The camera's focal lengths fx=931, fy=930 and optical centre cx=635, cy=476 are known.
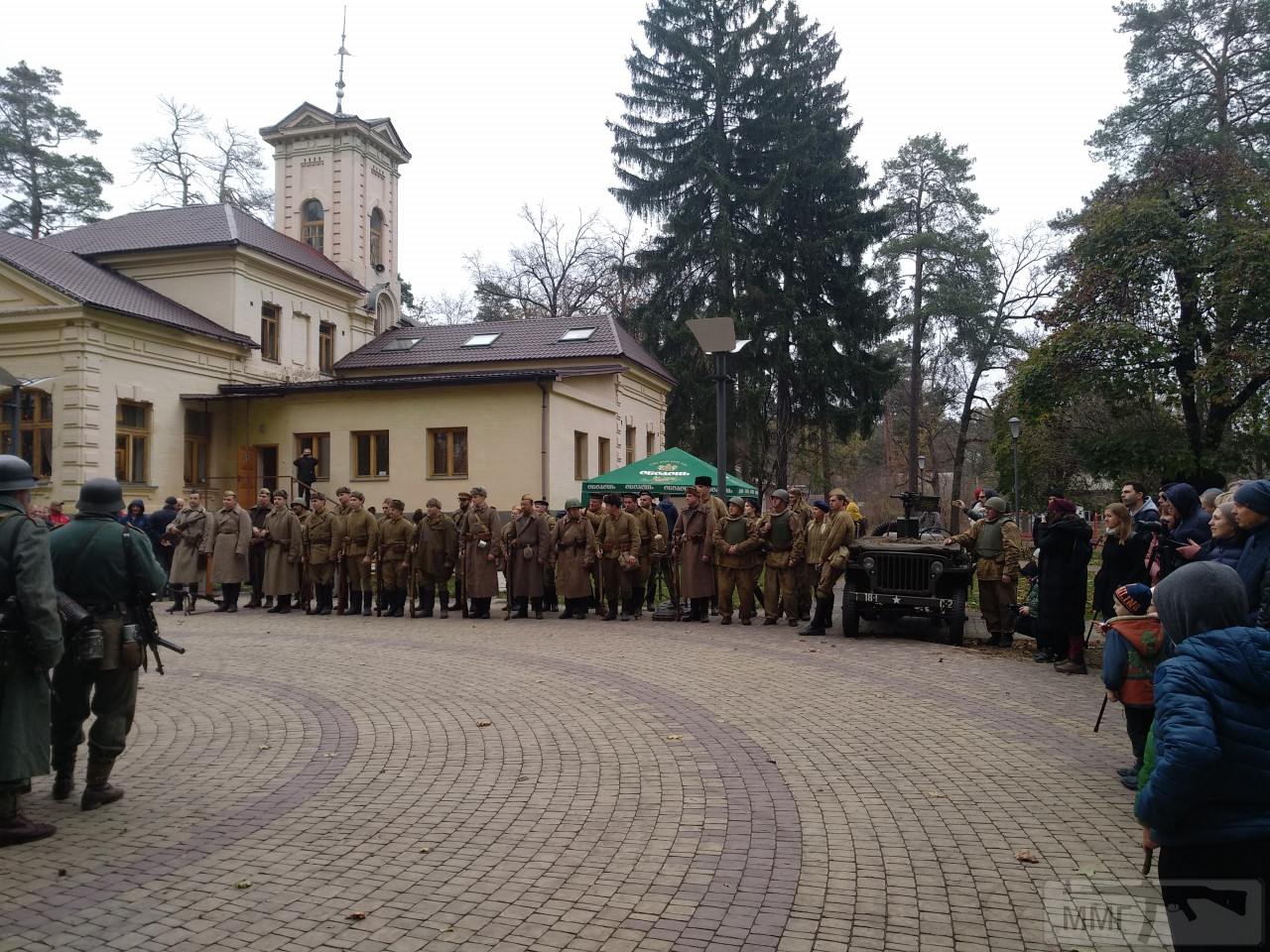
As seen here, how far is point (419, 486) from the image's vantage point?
29234 mm

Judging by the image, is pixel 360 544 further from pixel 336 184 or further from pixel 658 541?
pixel 336 184

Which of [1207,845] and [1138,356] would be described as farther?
[1138,356]

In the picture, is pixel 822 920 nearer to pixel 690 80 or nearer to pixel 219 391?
pixel 219 391

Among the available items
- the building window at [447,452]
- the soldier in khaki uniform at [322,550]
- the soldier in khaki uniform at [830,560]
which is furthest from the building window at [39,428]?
the soldier in khaki uniform at [830,560]

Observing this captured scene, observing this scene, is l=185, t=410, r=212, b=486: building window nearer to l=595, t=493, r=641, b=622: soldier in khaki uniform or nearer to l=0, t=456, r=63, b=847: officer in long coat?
l=595, t=493, r=641, b=622: soldier in khaki uniform

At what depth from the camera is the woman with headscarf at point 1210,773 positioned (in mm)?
2701

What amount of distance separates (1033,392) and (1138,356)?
2.37 metres

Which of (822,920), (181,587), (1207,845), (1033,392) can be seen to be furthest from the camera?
(1033,392)

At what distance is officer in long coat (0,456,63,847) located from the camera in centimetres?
484

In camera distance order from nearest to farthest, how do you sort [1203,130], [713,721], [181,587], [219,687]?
[713,721] → [219,687] → [181,587] → [1203,130]

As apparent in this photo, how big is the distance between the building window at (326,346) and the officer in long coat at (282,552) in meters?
22.1

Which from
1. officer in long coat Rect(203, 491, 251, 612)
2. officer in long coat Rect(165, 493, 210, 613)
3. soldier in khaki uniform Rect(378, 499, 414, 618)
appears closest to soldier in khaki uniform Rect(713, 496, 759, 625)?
soldier in khaki uniform Rect(378, 499, 414, 618)

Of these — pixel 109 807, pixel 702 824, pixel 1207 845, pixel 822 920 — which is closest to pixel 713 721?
pixel 702 824

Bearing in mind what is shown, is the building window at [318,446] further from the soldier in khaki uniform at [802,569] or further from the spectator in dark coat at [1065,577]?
the spectator in dark coat at [1065,577]
